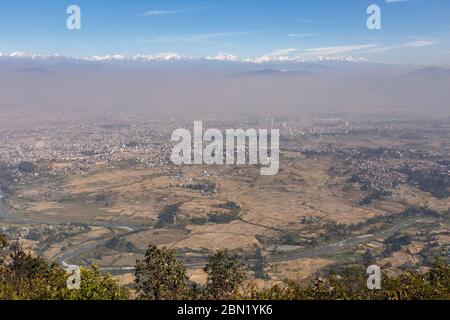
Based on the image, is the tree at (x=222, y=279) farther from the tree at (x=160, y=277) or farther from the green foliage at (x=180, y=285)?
the tree at (x=160, y=277)

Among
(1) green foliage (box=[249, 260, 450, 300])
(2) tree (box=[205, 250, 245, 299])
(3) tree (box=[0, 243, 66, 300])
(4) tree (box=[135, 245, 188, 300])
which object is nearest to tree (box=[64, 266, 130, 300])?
(3) tree (box=[0, 243, 66, 300])

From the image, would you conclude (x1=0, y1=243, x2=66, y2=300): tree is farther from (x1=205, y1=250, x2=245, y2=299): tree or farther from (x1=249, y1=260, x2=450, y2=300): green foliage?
(x1=249, y1=260, x2=450, y2=300): green foliage

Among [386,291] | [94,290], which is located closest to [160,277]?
[94,290]

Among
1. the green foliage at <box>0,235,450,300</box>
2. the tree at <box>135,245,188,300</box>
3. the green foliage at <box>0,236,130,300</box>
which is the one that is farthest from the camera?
the tree at <box>135,245,188,300</box>

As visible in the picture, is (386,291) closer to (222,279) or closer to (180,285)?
(222,279)

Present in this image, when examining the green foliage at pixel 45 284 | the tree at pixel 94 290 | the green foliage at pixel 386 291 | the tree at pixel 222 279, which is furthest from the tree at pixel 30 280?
the green foliage at pixel 386 291
